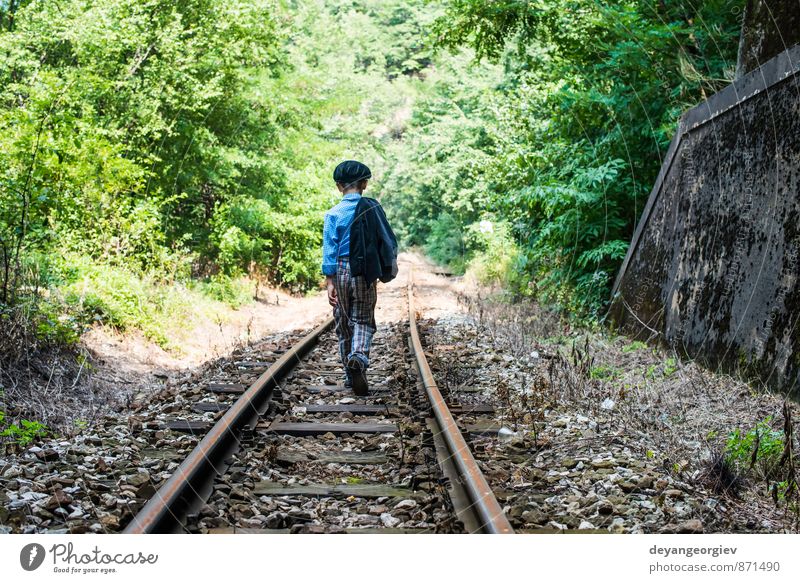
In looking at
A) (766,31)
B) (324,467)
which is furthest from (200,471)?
(766,31)

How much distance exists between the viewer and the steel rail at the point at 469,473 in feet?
9.86

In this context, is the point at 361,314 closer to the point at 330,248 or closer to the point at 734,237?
the point at 330,248

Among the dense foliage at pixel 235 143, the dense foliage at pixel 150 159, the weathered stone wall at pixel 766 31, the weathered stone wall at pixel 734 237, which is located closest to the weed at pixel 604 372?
the weathered stone wall at pixel 734 237

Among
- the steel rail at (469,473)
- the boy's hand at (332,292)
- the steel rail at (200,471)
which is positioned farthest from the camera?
the boy's hand at (332,292)

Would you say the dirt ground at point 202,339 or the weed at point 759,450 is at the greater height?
the weed at point 759,450

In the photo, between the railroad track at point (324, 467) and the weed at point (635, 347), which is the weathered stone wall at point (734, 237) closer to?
the weed at point (635, 347)

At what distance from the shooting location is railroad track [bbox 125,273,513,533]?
3318 mm

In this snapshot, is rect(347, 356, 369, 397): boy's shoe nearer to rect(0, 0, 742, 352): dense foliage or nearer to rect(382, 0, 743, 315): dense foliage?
rect(0, 0, 742, 352): dense foliage

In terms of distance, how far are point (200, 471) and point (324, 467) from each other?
2.48ft

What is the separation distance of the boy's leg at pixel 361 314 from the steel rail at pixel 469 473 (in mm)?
652

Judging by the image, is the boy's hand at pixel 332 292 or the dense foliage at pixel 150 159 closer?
the boy's hand at pixel 332 292

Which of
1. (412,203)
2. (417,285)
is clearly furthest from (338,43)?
(417,285)

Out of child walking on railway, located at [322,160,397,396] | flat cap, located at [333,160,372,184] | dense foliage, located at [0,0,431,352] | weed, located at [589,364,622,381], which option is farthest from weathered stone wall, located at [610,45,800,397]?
dense foliage, located at [0,0,431,352]
